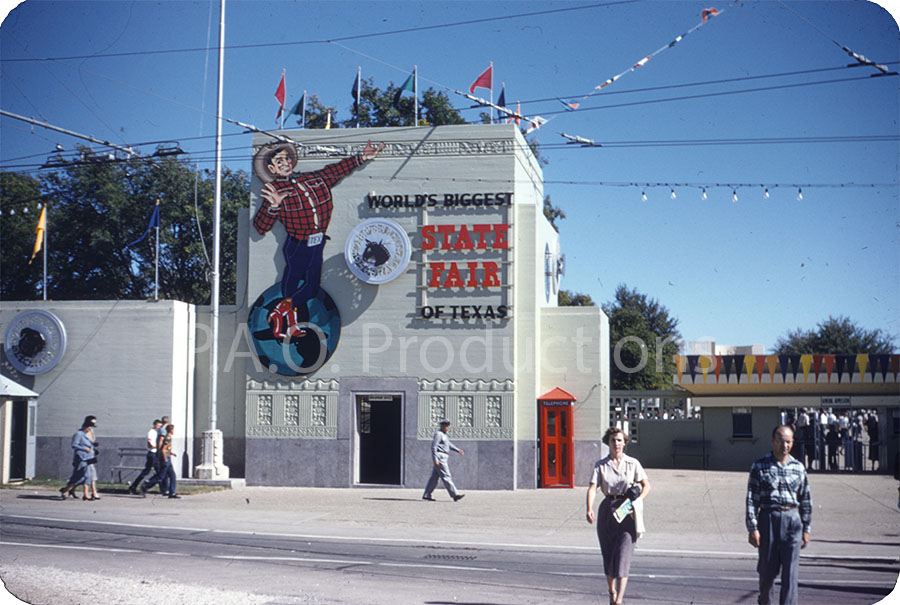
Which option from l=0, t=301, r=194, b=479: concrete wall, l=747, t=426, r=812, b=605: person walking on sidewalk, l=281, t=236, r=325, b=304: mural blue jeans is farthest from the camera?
l=0, t=301, r=194, b=479: concrete wall

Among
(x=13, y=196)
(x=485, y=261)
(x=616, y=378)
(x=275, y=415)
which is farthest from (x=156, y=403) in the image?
(x=616, y=378)

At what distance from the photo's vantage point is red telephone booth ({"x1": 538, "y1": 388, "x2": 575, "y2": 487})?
1022 inches

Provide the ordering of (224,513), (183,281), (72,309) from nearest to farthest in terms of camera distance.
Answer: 1. (224,513)
2. (72,309)
3. (183,281)

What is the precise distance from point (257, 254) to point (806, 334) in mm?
48176

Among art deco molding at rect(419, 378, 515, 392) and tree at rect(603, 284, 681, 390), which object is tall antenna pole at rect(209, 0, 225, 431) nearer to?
art deco molding at rect(419, 378, 515, 392)

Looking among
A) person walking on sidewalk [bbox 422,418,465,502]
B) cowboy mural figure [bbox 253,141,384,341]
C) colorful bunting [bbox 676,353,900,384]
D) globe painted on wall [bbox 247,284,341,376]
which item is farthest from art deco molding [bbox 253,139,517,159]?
colorful bunting [bbox 676,353,900,384]

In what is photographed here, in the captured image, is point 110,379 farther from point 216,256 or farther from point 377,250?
point 377,250

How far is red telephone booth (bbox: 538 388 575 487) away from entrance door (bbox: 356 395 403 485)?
14.7 ft

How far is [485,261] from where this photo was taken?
26094 millimetres

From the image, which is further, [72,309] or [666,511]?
[72,309]

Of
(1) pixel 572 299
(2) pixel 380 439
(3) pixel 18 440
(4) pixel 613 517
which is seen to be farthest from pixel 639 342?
(4) pixel 613 517

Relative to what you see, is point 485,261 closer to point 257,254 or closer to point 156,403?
point 257,254

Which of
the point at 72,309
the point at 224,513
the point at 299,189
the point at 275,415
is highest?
the point at 299,189

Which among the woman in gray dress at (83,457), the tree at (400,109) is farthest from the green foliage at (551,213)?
the woman in gray dress at (83,457)
